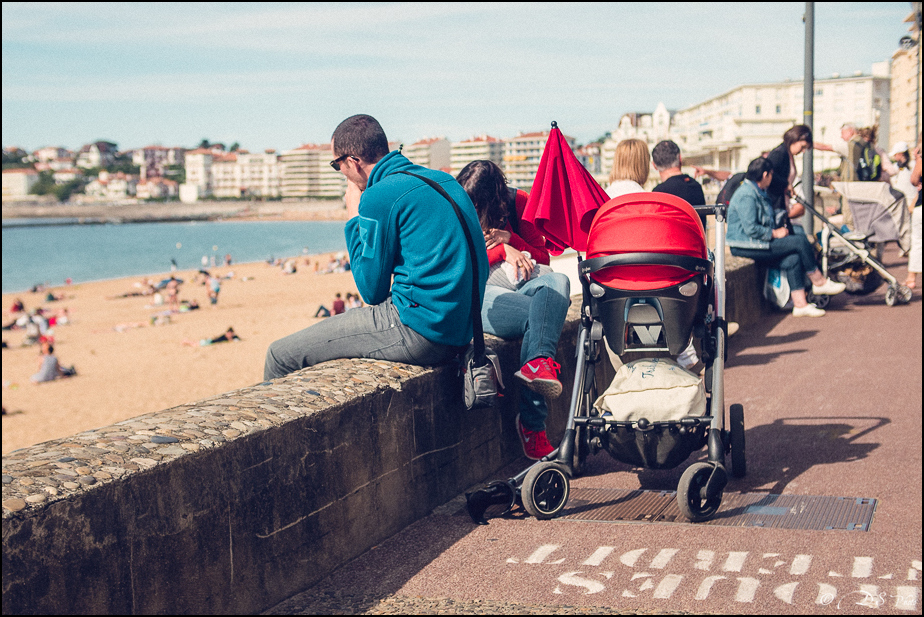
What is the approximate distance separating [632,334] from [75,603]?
292 cm

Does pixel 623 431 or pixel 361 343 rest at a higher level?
pixel 361 343

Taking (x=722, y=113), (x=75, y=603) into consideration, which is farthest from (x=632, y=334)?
(x=722, y=113)

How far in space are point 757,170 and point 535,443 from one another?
5.99 meters

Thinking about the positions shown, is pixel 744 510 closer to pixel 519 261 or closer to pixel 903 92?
pixel 519 261

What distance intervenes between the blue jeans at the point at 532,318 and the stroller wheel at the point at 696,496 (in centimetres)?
104

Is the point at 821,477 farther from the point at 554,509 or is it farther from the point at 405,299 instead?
the point at 405,299

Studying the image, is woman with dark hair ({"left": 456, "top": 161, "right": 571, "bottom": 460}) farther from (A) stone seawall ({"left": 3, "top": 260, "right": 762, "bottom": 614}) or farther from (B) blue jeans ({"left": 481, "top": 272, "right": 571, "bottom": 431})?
(A) stone seawall ({"left": 3, "top": 260, "right": 762, "bottom": 614})

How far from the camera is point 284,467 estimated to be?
11.0ft

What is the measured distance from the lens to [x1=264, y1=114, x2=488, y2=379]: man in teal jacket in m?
4.42

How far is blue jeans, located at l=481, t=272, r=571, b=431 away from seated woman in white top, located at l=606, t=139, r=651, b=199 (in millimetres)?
1606

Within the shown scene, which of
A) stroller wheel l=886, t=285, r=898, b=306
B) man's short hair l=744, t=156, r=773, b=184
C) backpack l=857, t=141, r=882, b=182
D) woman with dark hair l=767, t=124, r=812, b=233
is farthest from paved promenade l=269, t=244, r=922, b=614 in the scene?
backpack l=857, t=141, r=882, b=182

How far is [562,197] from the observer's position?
18.0 ft

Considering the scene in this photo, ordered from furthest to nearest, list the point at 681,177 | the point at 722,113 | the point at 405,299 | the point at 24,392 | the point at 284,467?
the point at 722,113, the point at 24,392, the point at 681,177, the point at 405,299, the point at 284,467

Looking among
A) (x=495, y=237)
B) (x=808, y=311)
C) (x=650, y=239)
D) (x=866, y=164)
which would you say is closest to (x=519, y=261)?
(x=495, y=237)
